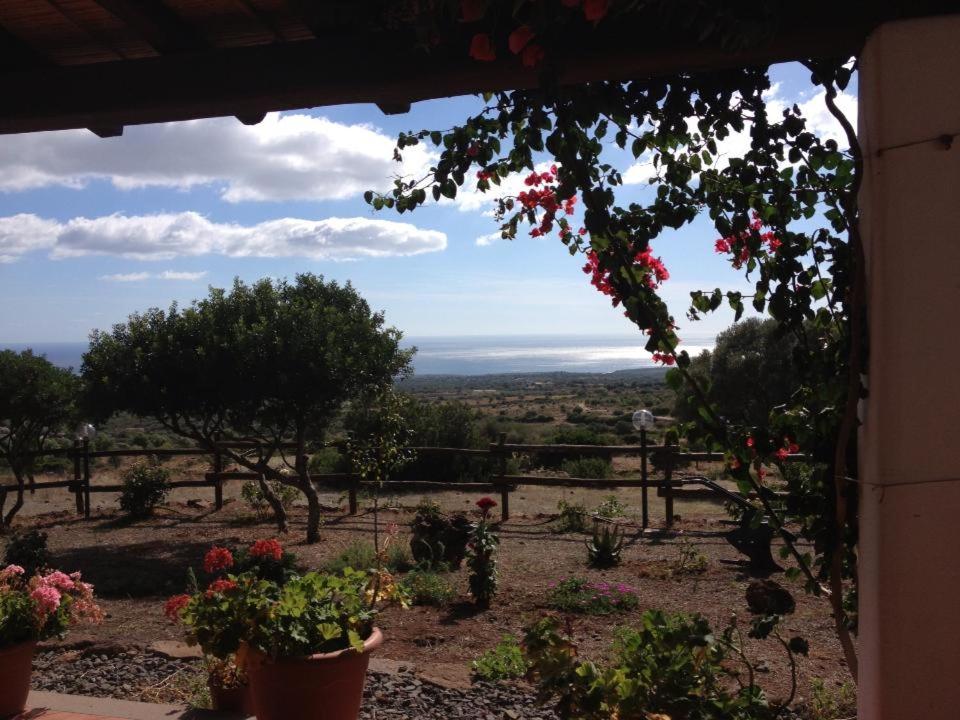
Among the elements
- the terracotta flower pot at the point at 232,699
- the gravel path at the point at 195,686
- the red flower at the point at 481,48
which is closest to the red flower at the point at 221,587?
the terracotta flower pot at the point at 232,699

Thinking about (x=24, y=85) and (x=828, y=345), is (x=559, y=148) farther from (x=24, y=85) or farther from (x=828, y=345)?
(x=24, y=85)

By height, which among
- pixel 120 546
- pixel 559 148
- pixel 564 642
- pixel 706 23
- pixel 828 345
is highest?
pixel 706 23

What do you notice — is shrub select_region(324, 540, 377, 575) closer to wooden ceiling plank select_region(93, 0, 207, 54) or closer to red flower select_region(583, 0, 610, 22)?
wooden ceiling plank select_region(93, 0, 207, 54)

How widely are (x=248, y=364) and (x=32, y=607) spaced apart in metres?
5.99

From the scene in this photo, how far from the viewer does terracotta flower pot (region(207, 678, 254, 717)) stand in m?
3.39

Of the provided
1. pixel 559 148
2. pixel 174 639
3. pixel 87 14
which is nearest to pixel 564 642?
pixel 559 148

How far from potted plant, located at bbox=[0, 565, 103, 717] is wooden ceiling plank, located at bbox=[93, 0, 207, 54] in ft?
8.11

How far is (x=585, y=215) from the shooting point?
2096 mm

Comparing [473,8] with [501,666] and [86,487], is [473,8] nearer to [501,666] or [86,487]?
[501,666]

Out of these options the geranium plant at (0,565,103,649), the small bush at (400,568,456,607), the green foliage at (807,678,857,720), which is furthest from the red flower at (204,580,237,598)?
the small bush at (400,568,456,607)

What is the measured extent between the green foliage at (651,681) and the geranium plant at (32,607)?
2.41 metres

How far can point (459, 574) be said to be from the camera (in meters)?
7.50

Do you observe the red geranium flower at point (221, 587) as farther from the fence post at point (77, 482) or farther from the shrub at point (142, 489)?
the fence post at point (77, 482)

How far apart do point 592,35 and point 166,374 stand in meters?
8.66
